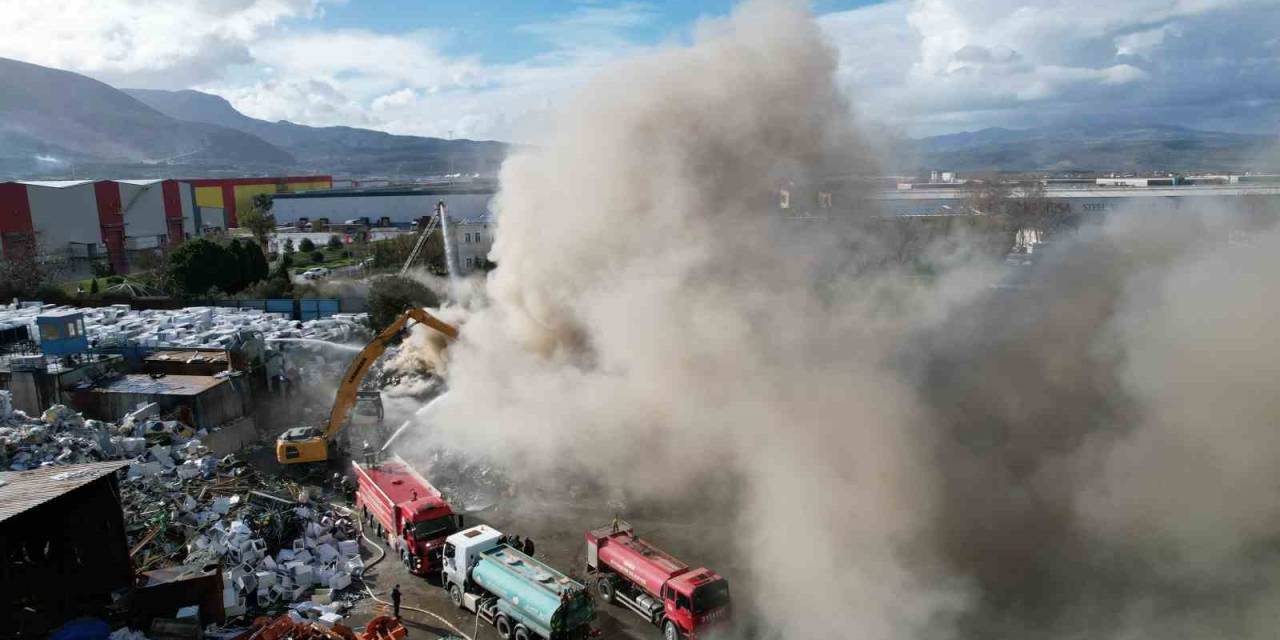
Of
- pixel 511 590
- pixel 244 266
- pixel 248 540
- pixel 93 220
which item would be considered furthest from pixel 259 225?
pixel 511 590

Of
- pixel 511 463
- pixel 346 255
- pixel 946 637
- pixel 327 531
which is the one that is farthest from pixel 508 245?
pixel 346 255

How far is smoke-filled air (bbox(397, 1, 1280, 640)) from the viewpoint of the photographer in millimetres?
11844

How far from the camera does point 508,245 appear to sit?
20.2 m

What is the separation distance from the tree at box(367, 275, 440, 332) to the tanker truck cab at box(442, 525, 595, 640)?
17.7 m

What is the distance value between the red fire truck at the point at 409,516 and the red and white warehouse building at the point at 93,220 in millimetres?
35801

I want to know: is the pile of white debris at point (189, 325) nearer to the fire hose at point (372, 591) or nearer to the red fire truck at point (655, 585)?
the fire hose at point (372, 591)

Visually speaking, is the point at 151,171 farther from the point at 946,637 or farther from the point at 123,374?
the point at 946,637

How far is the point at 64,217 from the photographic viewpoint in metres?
51.1

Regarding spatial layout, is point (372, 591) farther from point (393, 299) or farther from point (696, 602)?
point (393, 299)

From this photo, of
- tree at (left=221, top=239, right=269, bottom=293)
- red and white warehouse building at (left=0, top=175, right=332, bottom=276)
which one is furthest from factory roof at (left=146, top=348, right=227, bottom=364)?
red and white warehouse building at (left=0, top=175, right=332, bottom=276)

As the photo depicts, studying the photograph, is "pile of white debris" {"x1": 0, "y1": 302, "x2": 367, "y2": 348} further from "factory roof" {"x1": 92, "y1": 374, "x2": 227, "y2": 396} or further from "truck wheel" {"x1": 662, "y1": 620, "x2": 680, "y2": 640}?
"truck wheel" {"x1": 662, "y1": 620, "x2": 680, "y2": 640}

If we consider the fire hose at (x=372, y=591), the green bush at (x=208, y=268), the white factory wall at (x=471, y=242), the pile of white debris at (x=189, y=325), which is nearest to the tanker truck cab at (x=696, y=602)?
the fire hose at (x=372, y=591)

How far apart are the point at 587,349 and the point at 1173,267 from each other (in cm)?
1180

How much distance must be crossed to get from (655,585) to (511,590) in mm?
1983
